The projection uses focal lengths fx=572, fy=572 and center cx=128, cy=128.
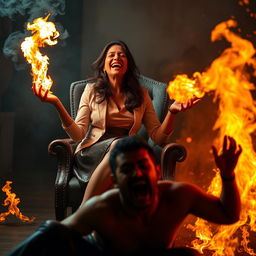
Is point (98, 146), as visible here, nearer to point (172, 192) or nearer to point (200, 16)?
point (172, 192)

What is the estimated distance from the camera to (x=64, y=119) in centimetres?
393

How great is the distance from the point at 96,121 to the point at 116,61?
464 millimetres

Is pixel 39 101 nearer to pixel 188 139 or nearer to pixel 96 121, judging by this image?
pixel 188 139

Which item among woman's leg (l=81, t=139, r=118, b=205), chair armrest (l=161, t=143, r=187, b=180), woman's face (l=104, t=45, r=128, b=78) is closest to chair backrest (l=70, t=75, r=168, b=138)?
woman's face (l=104, t=45, r=128, b=78)

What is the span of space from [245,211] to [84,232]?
7.17 ft

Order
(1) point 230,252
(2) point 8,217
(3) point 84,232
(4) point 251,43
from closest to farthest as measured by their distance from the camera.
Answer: (3) point 84,232 < (1) point 230,252 < (2) point 8,217 < (4) point 251,43

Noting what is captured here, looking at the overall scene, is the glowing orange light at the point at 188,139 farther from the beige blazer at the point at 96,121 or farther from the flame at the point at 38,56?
the flame at the point at 38,56

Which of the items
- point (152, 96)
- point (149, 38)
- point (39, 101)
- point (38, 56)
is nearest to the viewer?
point (38, 56)

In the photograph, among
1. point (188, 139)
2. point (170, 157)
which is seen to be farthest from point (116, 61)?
point (188, 139)

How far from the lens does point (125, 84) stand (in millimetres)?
4328

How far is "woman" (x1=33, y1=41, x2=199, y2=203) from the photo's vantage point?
13.2 feet

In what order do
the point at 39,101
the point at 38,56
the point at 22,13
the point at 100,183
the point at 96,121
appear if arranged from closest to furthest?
the point at 100,183 < the point at 38,56 < the point at 96,121 < the point at 22,13 < the point at 39,101

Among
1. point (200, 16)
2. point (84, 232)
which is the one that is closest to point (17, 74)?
point (200, 16)

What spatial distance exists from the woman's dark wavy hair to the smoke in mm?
1941
